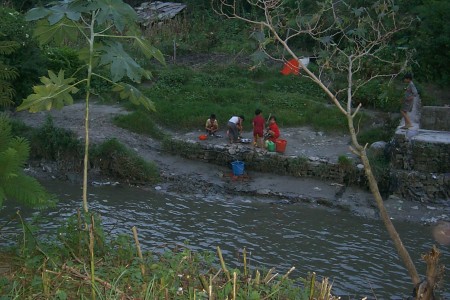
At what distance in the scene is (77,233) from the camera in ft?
20.8

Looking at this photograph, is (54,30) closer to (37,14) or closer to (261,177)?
(37,14)

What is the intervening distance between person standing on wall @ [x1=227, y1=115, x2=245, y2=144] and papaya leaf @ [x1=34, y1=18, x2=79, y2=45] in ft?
30.9

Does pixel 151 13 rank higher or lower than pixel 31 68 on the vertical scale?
higher

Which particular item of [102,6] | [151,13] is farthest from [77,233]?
[151,13]

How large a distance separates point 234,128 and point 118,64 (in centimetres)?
984

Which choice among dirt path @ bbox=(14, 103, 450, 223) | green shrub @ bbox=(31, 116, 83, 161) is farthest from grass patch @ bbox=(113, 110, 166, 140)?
green shrub @ bbox=(31, 116, 83, 161)

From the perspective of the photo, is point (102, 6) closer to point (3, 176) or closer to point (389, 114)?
point (3, 176)

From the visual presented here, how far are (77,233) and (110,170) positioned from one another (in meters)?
8.67

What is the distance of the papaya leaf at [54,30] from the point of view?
6234 mm

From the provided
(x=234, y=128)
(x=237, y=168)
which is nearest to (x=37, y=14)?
(x=237, y=168)

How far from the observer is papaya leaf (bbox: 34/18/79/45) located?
6234 mm

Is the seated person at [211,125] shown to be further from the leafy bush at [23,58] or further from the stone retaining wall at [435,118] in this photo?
the stone retaining wall at [435,118]

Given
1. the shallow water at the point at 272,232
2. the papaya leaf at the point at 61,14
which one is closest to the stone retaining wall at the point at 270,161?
the shallow water at the point at 272,232

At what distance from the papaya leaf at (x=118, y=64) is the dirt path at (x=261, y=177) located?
27.7 feet
